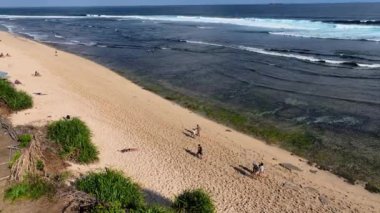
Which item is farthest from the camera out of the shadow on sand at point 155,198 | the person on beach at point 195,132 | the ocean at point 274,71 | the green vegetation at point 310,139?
the ocean at point 274,71

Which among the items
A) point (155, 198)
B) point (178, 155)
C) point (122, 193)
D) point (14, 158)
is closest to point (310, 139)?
point (178, 155)

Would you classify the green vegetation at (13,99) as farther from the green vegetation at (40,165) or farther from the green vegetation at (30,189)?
the green vegetation at (30,189)

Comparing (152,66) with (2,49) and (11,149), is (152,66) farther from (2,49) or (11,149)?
(11,149)

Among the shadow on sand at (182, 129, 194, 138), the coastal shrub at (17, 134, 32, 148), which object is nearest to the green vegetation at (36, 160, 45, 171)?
the coastal shrub at (17, 134, 32, 148)

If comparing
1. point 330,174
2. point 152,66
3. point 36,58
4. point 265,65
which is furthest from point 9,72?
point 330,174

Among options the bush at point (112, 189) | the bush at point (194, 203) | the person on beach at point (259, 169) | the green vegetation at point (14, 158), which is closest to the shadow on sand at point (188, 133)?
the person on beach at point (259, 169)

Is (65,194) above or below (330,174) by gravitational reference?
above

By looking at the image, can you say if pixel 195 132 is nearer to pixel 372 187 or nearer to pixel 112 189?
pixel 372 187
